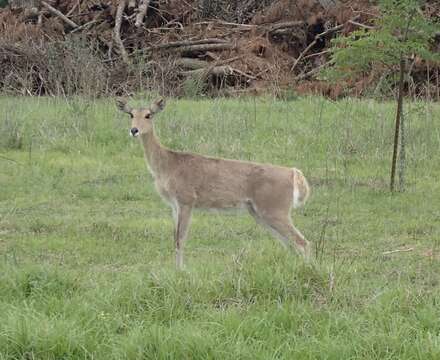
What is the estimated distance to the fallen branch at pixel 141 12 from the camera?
72.6ft

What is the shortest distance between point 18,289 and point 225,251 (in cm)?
246

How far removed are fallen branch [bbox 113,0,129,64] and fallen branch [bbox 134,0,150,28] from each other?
0.41 metres

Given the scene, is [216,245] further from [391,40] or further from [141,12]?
[141,12]

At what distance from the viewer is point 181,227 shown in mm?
8398

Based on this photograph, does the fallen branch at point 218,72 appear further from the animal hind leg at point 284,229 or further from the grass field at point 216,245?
the animal hind leg at point 284,229

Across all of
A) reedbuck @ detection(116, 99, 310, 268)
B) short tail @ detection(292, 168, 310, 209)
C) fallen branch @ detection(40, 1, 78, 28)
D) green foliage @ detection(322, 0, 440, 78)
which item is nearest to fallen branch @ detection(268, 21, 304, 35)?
fallen branch @ detection(40, 1, 78, 28)

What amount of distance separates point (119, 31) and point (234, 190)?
14.2m

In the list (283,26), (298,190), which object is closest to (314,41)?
(283,26)

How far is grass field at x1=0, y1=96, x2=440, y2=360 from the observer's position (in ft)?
18.7

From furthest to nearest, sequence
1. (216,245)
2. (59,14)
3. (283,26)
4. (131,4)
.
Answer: (59,14), (131,4), (283,26), (216,245)

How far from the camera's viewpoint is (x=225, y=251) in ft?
28.1

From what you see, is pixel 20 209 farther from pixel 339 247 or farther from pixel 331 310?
pixel 331 310

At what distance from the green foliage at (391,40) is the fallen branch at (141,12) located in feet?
38.1

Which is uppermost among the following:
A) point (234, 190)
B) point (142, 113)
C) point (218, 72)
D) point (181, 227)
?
point (218, 72)
